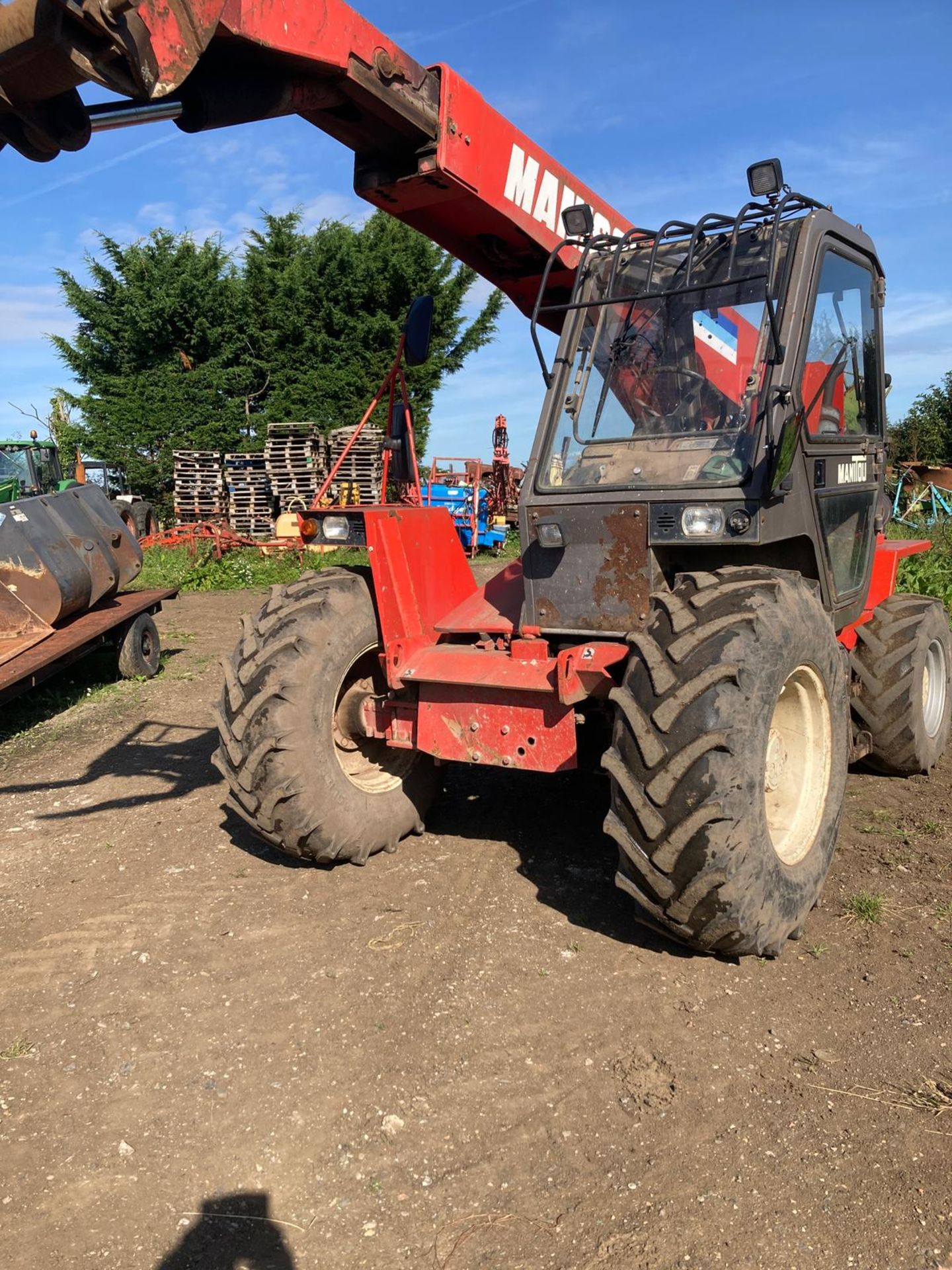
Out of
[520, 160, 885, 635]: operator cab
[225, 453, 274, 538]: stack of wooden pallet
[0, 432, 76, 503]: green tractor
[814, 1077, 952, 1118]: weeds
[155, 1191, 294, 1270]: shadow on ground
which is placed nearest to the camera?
[155, 1191, 294, 1270]: shadow on ground

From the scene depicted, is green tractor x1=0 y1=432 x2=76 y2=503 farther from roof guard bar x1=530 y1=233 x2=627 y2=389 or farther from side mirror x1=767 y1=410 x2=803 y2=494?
side mirror x1=767 y1=410 x2=803 y2=494

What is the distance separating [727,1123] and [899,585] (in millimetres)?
8804

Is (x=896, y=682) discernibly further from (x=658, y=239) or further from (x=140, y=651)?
(x=140, y=651)

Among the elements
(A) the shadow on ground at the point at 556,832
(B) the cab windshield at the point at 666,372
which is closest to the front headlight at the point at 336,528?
(B) the cab windshield at the point at 666,372

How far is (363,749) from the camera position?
15.0 feet

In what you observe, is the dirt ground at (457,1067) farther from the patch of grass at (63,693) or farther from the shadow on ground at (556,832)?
the patch of grass at (63,693)

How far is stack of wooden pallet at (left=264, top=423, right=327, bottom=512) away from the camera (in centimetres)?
2091

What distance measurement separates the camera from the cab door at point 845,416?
412 centimetres

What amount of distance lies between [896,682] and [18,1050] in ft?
14.7

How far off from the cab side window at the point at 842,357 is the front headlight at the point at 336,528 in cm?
199

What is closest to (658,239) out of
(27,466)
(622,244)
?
(622,244)

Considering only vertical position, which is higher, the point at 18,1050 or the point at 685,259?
the point at 685,259

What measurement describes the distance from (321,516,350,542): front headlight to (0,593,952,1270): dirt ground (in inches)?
59.0

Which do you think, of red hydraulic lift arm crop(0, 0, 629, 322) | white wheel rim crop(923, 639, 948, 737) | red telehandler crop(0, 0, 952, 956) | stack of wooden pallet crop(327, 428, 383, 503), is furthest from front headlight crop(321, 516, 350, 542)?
stack of wooden pallet crop(327, 428, 383, 503)
